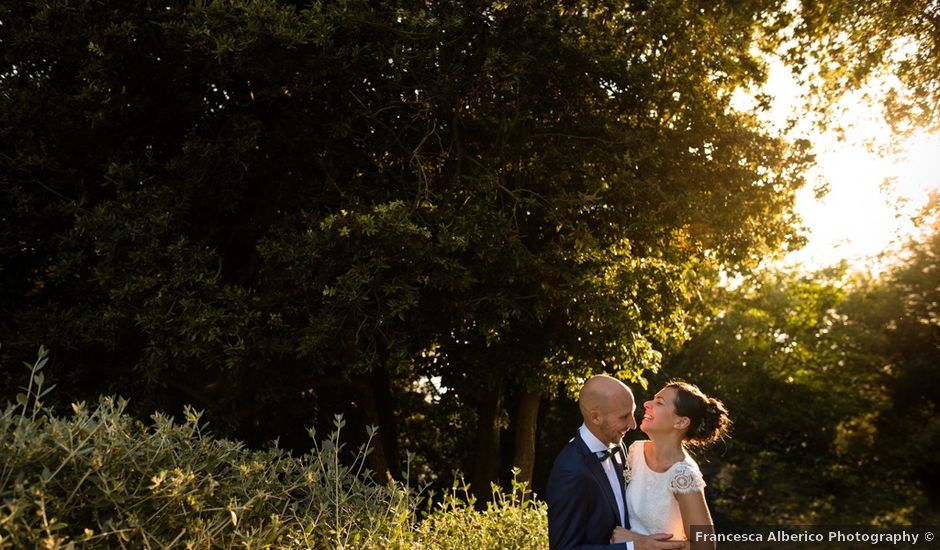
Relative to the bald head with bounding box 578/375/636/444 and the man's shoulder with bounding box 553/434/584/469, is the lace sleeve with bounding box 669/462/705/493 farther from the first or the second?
the man's shoulder with bounding box 553/434/584/469

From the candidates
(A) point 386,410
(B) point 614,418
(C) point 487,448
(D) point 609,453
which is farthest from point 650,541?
(A) point 386,410

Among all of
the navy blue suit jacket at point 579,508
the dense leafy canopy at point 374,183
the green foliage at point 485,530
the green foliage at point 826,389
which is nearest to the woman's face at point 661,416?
the navy blue suit jacket at point 579,508

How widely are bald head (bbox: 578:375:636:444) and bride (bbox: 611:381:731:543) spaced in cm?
50

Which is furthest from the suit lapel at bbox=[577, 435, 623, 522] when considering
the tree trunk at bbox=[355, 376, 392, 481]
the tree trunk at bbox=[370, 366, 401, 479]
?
the tree trunk at bbox=[370, 366, 401, 479]

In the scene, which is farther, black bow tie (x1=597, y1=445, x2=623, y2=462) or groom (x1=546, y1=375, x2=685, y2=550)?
black bow tie (x1=597, y1=445, x2=623, y2=462)

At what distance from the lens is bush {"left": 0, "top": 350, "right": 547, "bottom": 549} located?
14.8 ft

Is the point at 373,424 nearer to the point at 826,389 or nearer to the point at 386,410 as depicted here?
the point at 386,410

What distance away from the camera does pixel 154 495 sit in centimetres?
481

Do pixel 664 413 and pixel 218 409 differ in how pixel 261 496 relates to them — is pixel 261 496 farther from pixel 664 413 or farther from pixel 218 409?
pixel 218 409

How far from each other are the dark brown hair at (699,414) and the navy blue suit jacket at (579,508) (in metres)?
0.99

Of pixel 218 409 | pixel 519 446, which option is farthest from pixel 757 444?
pixel 218 409

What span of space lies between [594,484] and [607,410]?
396 mm

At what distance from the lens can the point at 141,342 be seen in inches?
541

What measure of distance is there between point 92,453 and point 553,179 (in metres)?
10.1
